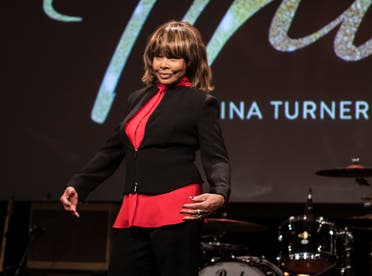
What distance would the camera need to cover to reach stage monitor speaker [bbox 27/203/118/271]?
5.69m

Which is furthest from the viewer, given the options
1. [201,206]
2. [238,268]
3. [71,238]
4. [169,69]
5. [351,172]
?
[71,238]

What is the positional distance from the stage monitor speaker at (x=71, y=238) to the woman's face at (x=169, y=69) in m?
3.58

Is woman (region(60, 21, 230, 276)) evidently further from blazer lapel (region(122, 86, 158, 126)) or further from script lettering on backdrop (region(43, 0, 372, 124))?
script lettering on backdrop (region(43, 0, 372, 124))

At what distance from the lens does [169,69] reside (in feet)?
7.10

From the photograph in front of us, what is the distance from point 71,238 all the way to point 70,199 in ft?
12.2

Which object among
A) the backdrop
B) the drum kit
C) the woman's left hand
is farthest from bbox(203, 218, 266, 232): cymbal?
the woman's left hand

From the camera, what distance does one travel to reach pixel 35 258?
19.0ft

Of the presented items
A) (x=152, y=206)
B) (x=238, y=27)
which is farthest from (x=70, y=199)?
(x=238, y=27)

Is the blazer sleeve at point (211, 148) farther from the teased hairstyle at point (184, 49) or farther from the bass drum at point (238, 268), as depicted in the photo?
the bass drum at point (238, 268)

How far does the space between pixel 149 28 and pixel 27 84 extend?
98 cm

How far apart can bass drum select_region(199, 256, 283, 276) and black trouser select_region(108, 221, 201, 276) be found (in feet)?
8.37

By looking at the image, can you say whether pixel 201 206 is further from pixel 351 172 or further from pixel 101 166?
pixel 351 172

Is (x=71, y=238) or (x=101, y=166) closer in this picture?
(x=101, y=166)

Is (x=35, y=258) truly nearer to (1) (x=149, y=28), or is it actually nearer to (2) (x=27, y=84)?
(2) (x=27, y=84)
